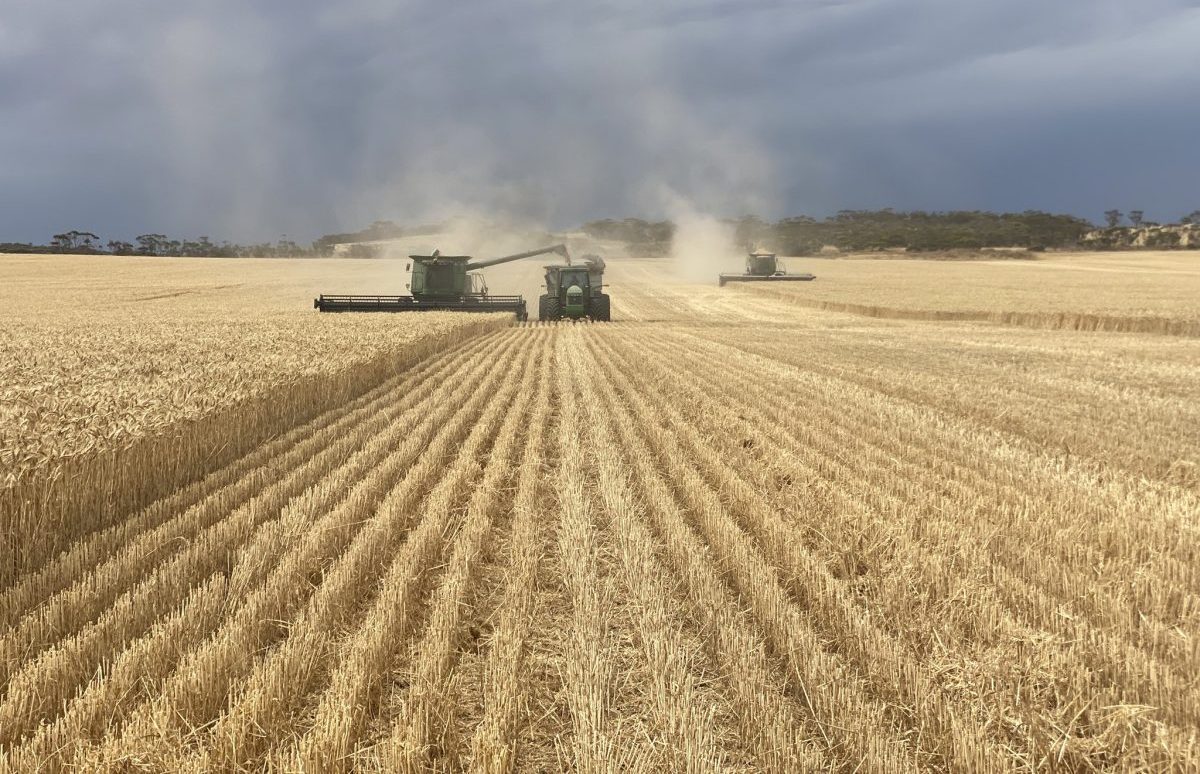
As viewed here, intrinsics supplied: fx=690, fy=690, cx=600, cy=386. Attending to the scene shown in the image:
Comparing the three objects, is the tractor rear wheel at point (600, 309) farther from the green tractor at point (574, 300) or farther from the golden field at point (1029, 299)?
the golden field at point (1029, 299)

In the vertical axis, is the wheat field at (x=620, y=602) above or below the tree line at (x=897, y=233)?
below

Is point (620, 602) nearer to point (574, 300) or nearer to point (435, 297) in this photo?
point (574, 300)

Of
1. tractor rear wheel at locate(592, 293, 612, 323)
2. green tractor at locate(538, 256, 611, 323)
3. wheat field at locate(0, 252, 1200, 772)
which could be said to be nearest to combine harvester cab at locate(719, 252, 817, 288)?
tractor rear wheel at locate(592, 293, 612, 323)

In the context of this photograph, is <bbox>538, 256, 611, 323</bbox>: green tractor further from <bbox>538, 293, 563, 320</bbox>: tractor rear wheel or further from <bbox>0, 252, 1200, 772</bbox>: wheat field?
<bbox>0, 252, 1200, 772</bbox>: wheat field

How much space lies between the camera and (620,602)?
3912 millimetres

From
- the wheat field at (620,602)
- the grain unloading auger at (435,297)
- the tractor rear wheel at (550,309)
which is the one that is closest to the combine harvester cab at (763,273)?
the tractor rear wheel at (550,309)

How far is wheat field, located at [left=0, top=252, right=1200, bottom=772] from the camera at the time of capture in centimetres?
259

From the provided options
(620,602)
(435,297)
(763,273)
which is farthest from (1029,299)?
(620,602)

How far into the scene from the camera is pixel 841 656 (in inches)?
128

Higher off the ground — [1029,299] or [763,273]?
[763,273]

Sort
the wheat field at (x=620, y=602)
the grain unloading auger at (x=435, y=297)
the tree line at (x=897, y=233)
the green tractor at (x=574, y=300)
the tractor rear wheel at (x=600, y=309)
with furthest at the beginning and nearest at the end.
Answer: the tree line at (x=897, y=233), the tractor rear wheel at (x=600, y=309), the green tractor at (x=574, y=300), the grain unloading auger at (x=435, y=297), the wheat field at (x=620, y=602)

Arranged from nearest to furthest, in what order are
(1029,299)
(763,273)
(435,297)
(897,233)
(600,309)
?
(435,297)
(600,309)
(1029,299)
(763,273)
(897,233)

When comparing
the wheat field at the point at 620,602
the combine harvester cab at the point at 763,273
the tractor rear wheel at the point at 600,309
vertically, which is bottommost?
the wheat field at the point at 620,602

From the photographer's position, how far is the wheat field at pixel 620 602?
8.48 ft
